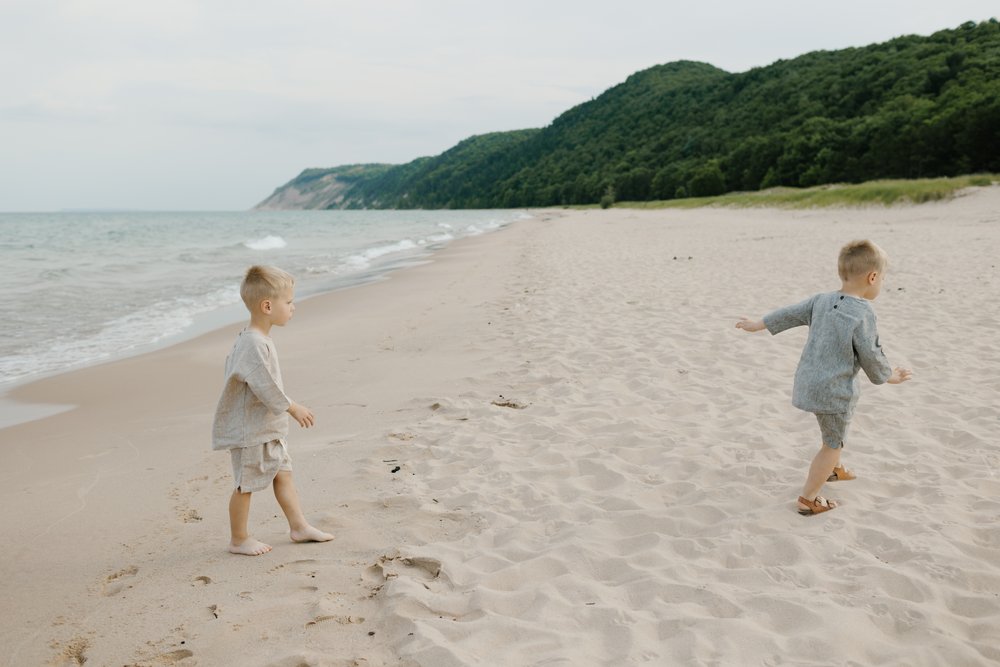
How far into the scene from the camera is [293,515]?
332cm

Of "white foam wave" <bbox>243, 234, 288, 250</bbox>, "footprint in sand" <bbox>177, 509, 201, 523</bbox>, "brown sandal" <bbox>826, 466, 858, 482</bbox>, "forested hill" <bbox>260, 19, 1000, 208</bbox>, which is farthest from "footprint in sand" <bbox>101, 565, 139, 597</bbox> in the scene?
"forested hill" <bbox>260, 19, 1000, 208</bbox>

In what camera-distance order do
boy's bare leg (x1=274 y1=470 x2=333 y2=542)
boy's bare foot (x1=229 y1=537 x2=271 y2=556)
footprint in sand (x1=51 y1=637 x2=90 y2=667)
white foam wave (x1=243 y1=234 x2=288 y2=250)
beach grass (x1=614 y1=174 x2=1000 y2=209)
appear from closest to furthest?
footprint in sand (x1=51 y1=637 x2=90 y2=667) < boy's bare foot (x1=229 y1=537 x2=271 y2=556) < boy's bare leg (x1=274 y1=470 x2=333 y2=542) < beach grass (x1=614 y1=174 x2=1000 y2=209) < white foam wave (x1=243 y1=234 x2=288 y2=250)

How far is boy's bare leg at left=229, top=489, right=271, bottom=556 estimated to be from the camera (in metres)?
3.20

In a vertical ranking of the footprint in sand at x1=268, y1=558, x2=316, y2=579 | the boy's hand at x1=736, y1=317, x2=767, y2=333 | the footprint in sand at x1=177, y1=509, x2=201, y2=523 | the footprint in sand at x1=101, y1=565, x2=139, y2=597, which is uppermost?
the boy's hand at x1=736, y1=317, x2=767, y2=333

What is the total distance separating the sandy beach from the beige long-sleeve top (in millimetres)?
574

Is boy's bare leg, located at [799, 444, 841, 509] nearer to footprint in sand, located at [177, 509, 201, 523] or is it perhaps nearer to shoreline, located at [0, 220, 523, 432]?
footprint in sand, located at [177, 509, 201, 523]

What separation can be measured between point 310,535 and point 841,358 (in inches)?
107

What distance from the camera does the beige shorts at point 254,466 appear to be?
3.19 metres

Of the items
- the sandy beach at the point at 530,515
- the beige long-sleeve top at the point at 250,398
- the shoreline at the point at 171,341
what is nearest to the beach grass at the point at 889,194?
the shoreline at the point at 171,341

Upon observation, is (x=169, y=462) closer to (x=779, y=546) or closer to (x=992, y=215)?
(x=779, y=546)

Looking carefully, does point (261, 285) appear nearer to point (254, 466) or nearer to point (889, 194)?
point (254, 466)

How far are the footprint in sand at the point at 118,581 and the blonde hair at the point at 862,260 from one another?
3.61 m

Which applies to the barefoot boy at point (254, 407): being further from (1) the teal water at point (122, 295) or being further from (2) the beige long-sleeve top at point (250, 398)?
(1) the teal water at point (122, 295)

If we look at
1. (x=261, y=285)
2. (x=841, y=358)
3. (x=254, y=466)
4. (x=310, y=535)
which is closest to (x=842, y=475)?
(x=841, y=358)
